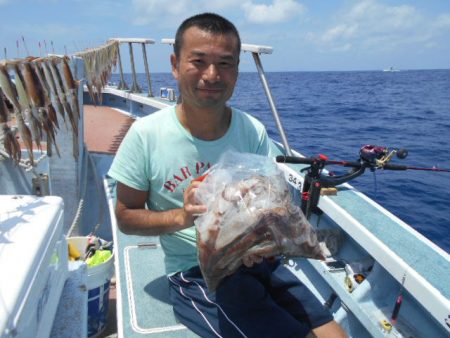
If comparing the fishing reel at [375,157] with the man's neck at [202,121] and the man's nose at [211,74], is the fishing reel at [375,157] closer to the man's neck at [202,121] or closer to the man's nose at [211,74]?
the man's neck at [202,121]

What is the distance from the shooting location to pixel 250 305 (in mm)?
1784

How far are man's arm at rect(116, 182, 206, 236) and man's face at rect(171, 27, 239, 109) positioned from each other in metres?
0.57

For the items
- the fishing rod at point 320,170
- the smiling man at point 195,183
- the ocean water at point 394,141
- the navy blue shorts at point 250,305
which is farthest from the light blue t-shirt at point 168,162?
the ocean water at point 394,141

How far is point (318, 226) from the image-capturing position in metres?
3.50

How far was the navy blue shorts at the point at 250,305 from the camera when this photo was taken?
5.83 ft

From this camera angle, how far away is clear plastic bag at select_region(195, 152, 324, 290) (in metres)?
A: 1.42

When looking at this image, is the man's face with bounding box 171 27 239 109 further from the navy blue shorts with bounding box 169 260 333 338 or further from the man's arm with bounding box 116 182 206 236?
the navy blue shorts with bounding box 169 260 333 338

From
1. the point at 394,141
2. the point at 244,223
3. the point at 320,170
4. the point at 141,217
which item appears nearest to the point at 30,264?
the point at 141,217

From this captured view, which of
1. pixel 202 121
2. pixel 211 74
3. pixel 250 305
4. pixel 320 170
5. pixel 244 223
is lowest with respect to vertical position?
pixel 250 305

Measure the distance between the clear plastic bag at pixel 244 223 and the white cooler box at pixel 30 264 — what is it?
2.21 feet

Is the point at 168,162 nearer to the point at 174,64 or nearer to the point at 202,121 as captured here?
the point at 202,121

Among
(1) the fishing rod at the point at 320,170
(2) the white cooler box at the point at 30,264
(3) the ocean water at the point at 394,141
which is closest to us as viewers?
(2) the white cooler box at the point at 30,264

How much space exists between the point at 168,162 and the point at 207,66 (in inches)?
21.0

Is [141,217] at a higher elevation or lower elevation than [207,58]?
lower
